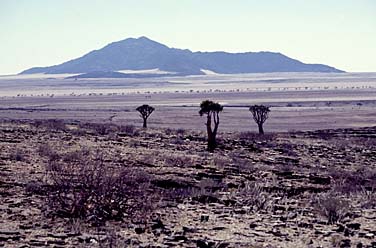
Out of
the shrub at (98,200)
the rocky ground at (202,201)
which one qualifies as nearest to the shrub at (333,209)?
the rocky ground at (202,201)

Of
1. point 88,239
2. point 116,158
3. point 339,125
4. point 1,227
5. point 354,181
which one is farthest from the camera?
point 339,125

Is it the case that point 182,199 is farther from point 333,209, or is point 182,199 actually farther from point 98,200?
point 333,209

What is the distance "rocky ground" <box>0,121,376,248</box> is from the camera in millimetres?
11633

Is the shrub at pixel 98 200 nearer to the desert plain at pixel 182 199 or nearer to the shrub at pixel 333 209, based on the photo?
the desert plain at pixel 182 199

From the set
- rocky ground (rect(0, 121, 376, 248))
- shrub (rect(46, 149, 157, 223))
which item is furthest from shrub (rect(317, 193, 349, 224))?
shrub (rect(46, 149, 157, 223))

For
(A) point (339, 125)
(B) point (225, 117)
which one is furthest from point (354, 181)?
(B) point (225, 117)

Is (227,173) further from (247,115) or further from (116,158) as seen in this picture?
(247,115)

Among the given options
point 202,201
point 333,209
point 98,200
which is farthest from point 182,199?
point 333,209

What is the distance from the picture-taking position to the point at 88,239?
11125 mm

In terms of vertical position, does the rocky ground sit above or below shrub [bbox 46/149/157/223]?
below

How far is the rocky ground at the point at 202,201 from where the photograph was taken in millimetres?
11633

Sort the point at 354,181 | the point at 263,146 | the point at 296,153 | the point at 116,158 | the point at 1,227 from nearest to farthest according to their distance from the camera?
the point at 1,227
the point at 354,181
the point at 116,158
the point at 296,153
the point at 263,146

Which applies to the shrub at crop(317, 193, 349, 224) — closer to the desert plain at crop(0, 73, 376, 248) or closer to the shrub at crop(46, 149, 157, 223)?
the desert plain at crop(0, 73, 376, 248)

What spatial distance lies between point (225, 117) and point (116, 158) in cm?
5766
